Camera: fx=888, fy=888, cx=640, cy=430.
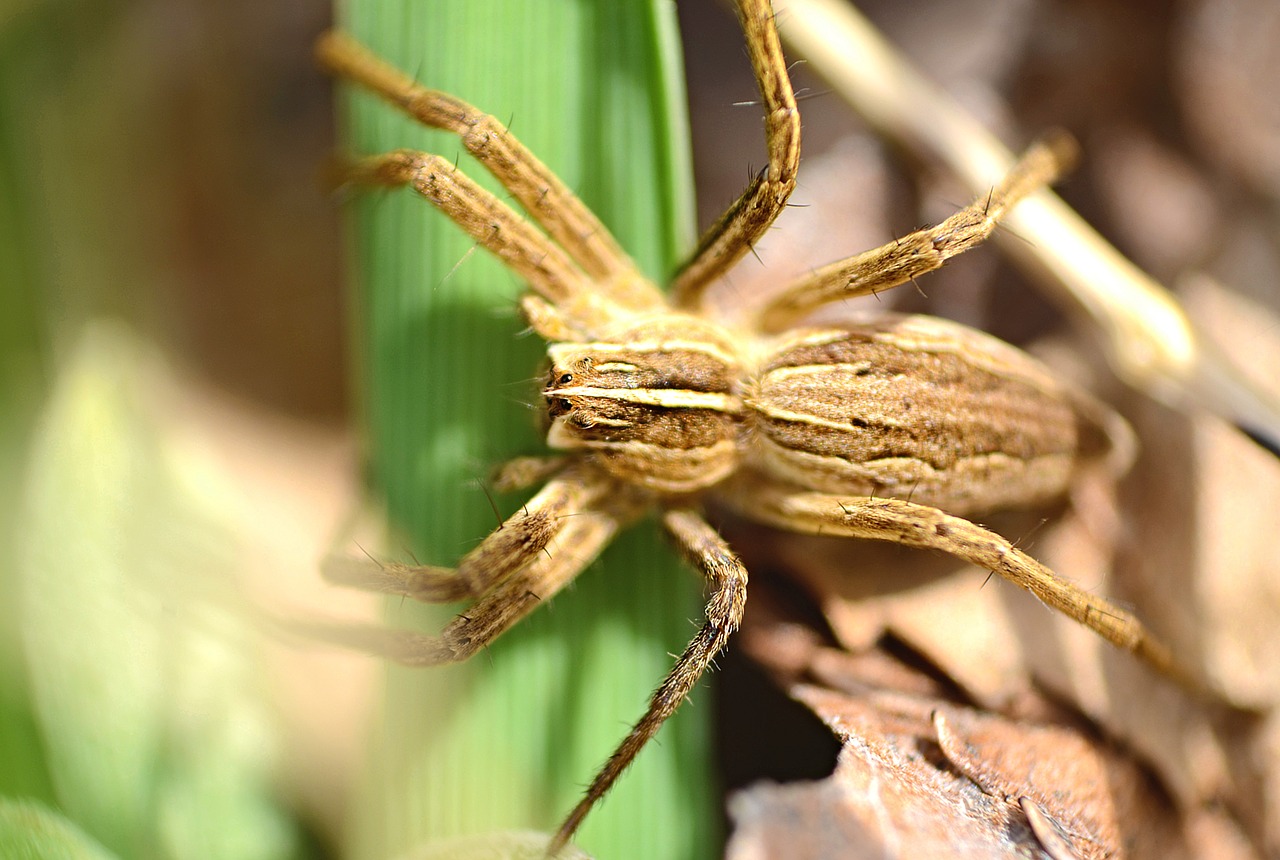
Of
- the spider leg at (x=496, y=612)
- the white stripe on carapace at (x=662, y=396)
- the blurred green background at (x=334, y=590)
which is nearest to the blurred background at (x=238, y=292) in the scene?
the blurred green background at (x=334, y=590)

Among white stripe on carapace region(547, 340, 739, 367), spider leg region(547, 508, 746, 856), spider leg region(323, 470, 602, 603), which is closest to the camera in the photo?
spider leg region(547, 508, 746, 856)

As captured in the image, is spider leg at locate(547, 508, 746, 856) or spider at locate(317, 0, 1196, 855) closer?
spider leg at locate(547, 508, 746, 856)

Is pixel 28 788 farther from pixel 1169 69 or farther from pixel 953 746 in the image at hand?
pixel 1169 69

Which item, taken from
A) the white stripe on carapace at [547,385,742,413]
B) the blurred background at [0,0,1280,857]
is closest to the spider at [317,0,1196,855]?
the white stripe on carapace at [547,385,742,413]

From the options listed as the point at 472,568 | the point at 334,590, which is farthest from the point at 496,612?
the point at 334,590

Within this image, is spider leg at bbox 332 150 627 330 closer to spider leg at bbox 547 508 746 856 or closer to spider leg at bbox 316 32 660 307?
spider leg at bbox 316 32 660 307

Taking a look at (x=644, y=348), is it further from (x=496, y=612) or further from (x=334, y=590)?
(x=334, y=590)
